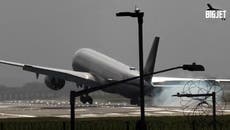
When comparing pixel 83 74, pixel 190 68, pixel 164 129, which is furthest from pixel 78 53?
pixel 190 68

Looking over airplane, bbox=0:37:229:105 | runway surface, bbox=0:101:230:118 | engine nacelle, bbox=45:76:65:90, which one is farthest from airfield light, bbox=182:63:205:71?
engine nacelle, bbox=45:76:65:90

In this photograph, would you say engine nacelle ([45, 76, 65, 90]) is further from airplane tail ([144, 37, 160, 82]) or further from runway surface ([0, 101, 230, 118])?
airplane tail ([144, 37, 160, 82])

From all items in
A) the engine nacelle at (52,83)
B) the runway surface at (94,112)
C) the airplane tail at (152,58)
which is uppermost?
the airplane tail at (152,58)

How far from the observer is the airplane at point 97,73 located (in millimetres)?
107819

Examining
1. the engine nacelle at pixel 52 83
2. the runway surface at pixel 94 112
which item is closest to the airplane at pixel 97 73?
the engine nacelle at pixel 52 83

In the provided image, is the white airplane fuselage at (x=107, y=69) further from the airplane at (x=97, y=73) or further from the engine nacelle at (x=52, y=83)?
the engine nacelle at (x=52, y=83)

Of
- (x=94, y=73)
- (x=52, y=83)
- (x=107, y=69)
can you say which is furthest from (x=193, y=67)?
(x=94, y=73)

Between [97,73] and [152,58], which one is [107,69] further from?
[152,58]

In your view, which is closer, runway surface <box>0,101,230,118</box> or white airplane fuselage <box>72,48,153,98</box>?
runway surface <box>0,101,230,118</box>

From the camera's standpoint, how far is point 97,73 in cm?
12188

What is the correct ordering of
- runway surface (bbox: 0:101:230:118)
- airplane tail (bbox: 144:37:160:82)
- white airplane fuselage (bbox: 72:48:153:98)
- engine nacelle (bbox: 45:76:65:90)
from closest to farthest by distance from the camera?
runway surface (bbox: 0:101:230:118) < airplane tail (bbox: 144:37:160:82) < white airplane fuselage (bbox: 72:48:153:98) < engine nacelle (bbox: 45:76:65:90)

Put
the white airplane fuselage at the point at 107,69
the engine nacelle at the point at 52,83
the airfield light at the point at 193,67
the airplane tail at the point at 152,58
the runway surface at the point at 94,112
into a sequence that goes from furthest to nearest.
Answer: the engine nacelle at the point at 52,83, the white airplane fuselage at the point at 107,69, the airplane tail at the point at 152,58, the runway surface at the point at 94,112, the airfield light at the point at 193,67

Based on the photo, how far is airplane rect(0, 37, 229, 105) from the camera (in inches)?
4245

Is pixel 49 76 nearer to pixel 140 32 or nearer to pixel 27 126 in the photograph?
pixel 27 126
